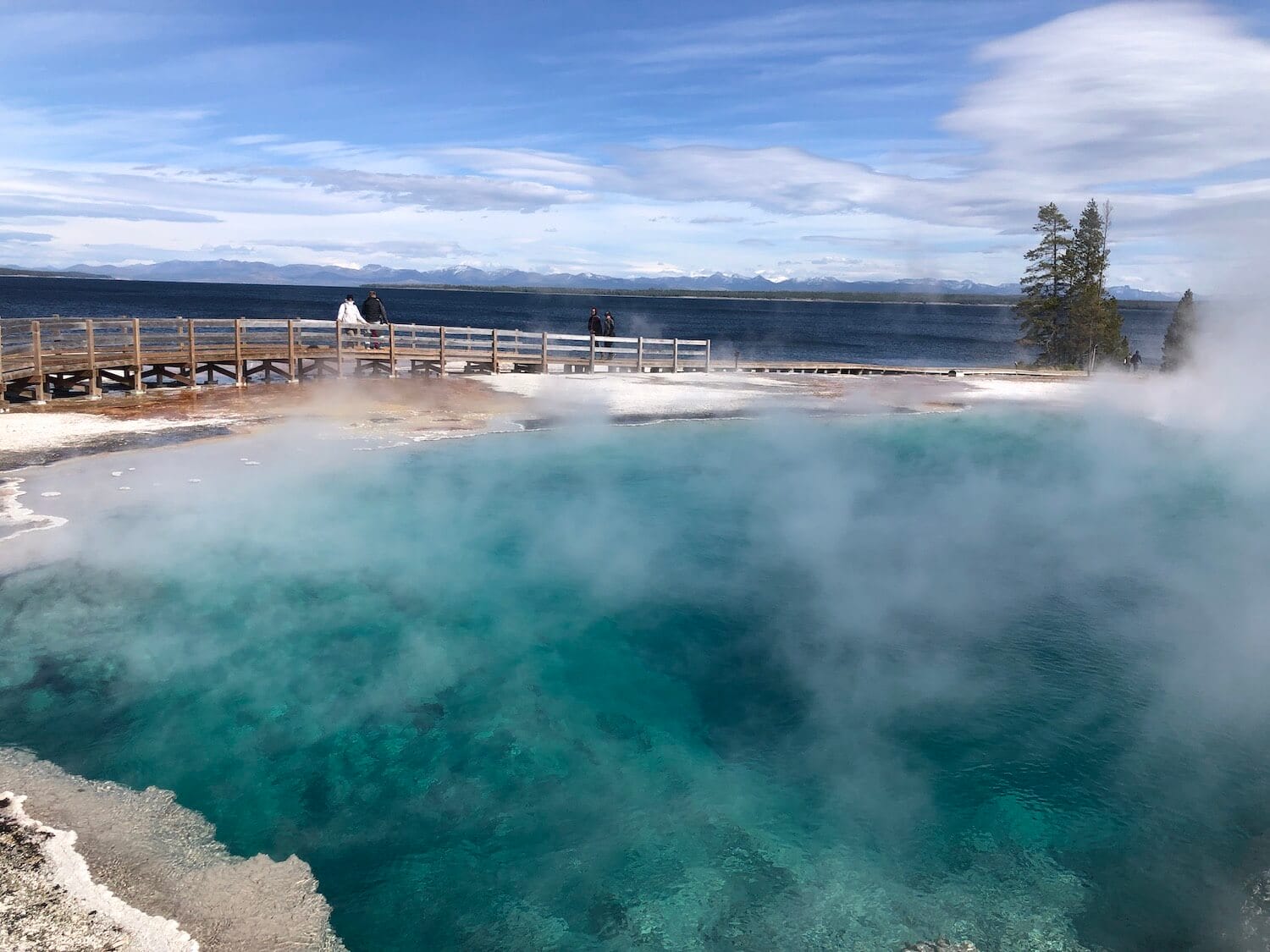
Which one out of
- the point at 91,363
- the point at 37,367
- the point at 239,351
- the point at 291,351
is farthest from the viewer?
the point at 291,351

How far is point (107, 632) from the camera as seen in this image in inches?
343

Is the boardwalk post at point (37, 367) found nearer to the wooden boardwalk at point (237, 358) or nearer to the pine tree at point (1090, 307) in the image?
the wooden boardwalk at point (237, 358)

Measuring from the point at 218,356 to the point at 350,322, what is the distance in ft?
15.7

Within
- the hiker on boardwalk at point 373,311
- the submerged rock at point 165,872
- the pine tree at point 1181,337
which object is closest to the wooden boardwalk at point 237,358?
the hiker on boardwalk at point 373,311

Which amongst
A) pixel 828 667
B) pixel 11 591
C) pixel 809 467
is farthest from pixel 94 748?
pixel 809 467

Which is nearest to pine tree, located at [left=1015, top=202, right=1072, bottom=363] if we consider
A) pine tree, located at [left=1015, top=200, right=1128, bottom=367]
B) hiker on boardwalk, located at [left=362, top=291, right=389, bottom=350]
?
pine tree, located at [left=1015, top=200, right=1128, bottom=367]

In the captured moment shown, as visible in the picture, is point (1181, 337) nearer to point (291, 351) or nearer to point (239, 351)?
point (291, 351)

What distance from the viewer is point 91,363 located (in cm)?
2047

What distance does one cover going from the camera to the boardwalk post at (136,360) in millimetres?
21359

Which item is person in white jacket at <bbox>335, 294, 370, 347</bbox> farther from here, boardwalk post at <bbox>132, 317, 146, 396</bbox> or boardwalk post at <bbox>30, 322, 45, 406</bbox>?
boardwalk post at <bbox>30, 322, 45, 406</bbox>

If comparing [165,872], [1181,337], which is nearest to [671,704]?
[165,872]

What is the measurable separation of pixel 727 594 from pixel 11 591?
7190mm

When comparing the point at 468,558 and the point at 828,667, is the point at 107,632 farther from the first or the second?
the point at 828,667

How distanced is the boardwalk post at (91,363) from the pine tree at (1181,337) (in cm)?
3594
